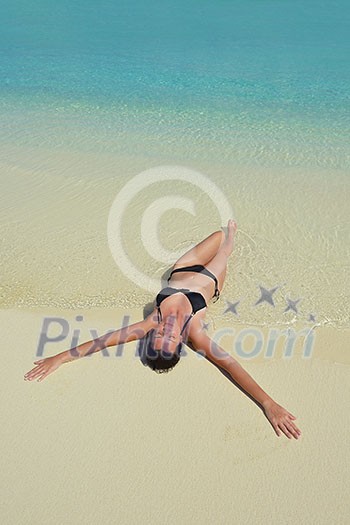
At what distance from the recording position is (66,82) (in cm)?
955

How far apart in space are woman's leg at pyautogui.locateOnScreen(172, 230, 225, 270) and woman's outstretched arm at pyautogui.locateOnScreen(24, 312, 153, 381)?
744 millimetres

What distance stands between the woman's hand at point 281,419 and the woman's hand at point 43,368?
152 centimetres

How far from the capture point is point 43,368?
3.95 metres

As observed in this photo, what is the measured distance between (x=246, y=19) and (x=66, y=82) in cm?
541

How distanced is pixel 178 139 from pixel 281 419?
4.85m

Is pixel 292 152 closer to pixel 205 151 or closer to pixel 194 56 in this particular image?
pixel 205 151

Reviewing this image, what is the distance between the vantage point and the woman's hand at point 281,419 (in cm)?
353

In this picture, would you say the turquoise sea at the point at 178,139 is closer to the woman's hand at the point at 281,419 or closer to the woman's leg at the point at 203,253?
the woman's leg at the point at 203,253

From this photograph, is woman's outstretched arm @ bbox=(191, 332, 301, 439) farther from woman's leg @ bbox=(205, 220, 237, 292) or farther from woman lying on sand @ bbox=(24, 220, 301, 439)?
woman's leg @ bbox=(205, 220, 237, 292)

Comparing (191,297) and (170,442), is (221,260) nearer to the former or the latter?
(191,297)

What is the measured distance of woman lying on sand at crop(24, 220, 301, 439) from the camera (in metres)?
3.70

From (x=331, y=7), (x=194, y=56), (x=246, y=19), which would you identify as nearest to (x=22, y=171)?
(x=194, y=56)

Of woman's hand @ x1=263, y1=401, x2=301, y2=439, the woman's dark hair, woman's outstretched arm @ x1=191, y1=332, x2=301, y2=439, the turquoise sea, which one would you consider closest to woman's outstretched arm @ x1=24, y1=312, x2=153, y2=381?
the woman's dark hair

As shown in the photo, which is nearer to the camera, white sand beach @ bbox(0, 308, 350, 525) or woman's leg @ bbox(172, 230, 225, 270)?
white sand beach @ bbox(0, 308, 350, 525)
